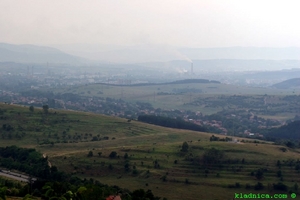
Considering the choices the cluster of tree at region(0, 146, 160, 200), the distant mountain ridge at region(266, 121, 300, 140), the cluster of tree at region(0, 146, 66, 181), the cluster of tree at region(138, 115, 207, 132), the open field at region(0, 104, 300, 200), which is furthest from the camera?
the cluster of tree at region(138, 115, 207, 132)

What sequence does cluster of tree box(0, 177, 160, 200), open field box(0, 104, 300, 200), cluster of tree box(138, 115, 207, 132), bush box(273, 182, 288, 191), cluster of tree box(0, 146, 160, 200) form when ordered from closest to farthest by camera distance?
1. cluster of tree box(0, 177, 160, 200)
2. cluster of tree box(0, 146, 160, 200)
3. bush box(273, 182, 288, 191)
4. open field box(0, 104, 300, 200)
5. cluster of tree box(138, 115, 207, 132)

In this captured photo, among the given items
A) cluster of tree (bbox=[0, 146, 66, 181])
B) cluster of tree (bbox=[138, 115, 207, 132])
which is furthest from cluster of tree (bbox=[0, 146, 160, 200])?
cluster of tree (bbox=[138, 115, 207, 132])

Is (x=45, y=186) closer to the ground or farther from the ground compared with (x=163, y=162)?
farther from the ground

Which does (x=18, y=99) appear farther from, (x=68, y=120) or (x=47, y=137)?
(x=47, y=137)

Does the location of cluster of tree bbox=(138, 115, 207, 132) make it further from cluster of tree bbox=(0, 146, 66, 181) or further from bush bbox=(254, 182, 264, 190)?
bush bbox=(254, 182, 264, 190)

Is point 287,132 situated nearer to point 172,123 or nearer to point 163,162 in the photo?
point 172,123

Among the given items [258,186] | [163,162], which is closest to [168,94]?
[163,162]

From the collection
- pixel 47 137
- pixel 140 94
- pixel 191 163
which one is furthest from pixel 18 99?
pixel 191 163

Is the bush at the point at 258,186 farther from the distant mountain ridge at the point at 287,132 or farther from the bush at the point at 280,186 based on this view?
the distant mountain ridge at the point at 287,132

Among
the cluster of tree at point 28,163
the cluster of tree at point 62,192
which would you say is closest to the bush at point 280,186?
the cluster of tree at point 62,192
